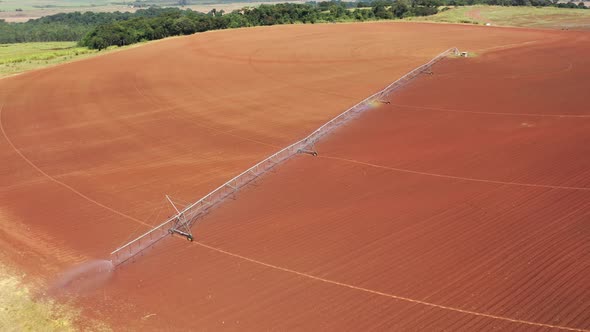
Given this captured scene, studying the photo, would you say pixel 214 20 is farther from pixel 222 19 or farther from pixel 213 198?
pixel 213 198

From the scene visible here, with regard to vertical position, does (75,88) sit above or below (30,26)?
below

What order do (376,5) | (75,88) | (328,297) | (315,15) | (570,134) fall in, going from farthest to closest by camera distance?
(376,5) → (315,15) → (75,88) → (570,134) → (328,297)

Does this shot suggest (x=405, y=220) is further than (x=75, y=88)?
No

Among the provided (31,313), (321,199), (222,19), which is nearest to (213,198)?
(321,199)

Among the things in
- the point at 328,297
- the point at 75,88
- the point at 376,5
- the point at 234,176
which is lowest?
the point at 328,297

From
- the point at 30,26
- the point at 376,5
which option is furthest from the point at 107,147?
the point at 30,26

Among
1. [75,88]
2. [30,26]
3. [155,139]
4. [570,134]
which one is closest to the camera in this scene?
[570,134]

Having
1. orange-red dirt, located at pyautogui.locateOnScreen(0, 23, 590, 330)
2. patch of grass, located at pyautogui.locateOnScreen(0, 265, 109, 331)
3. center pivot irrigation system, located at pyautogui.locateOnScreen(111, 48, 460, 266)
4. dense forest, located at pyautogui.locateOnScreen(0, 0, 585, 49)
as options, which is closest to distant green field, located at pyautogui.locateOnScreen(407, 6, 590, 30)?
dense forest, located at pyautogui.locateOnScreen(0, 0, 585, 49)

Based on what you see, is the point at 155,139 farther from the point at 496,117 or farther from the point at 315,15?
the point at 315,15
